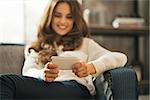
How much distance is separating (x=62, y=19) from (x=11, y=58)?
1.33 feet

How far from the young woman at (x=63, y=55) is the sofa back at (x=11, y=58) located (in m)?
0.09

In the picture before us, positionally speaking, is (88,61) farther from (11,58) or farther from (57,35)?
(11,58)

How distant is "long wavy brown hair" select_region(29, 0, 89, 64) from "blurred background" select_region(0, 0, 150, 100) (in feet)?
1.54

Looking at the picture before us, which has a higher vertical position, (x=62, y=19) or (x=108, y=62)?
(x=62, y=19)

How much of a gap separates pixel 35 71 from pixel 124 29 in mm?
Result: 1200

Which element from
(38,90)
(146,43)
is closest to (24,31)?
(38,90)

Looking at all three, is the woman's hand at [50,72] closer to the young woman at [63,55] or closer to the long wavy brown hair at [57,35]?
the young woman at [63,55]

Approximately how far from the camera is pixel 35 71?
1.60m

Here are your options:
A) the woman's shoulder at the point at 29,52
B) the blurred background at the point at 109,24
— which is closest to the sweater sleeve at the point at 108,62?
the woman's shoulder at the point at 29,52

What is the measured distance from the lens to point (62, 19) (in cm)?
178

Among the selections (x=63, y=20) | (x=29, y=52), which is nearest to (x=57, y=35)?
(x=63, y=20)

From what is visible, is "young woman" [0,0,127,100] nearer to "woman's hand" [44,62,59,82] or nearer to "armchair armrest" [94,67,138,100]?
"woman's hand" [44,62,59,82]

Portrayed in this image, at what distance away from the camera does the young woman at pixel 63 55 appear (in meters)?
1.28

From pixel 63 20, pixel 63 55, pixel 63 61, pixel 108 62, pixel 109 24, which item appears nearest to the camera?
pixel 63 61
